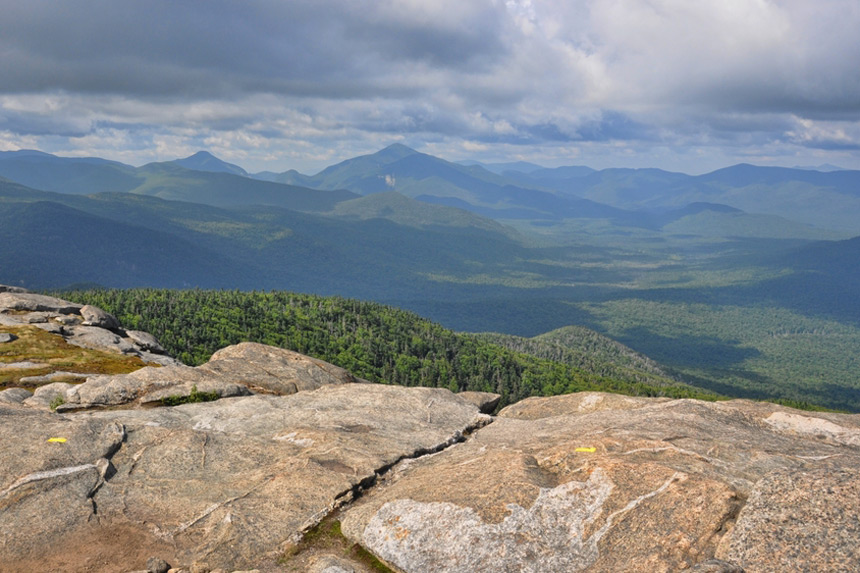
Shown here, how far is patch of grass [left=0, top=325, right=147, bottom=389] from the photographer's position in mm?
57941

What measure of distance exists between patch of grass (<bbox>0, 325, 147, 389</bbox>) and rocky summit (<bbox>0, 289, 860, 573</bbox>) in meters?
23.1

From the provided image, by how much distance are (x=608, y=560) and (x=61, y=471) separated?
2476 centimetres

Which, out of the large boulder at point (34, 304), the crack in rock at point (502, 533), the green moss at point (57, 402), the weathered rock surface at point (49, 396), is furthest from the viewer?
the large boulder at point (34, 304)

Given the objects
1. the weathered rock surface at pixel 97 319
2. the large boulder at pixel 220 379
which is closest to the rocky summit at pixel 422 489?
Answer: the large boulder at pixel 220 379

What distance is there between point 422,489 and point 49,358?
204ft

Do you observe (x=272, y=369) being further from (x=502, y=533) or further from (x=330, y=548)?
(x=502, y=533)

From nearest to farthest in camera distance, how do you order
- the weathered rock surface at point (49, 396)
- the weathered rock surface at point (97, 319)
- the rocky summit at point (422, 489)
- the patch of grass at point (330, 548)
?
the rocky summit at point (422, 489) < the patch of grass at point (330, 548) < the weathered rock surface at point (49, 396) < the weathered rock surface at point (97, 319)

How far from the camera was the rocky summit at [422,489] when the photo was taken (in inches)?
768

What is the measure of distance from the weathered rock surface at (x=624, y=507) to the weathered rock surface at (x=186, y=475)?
10.2 feet

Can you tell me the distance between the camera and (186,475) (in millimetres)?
28344

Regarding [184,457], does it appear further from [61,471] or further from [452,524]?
[452,524]

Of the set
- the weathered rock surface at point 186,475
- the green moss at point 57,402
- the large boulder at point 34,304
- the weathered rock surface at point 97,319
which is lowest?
the weathered rock surface at point 97,319

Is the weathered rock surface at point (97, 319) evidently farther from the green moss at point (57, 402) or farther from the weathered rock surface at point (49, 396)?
the green moss at point (57, 402)

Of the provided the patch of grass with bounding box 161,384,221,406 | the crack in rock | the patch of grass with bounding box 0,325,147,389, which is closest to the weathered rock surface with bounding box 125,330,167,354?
the patch of grass with bounding box 0,325,147,389
